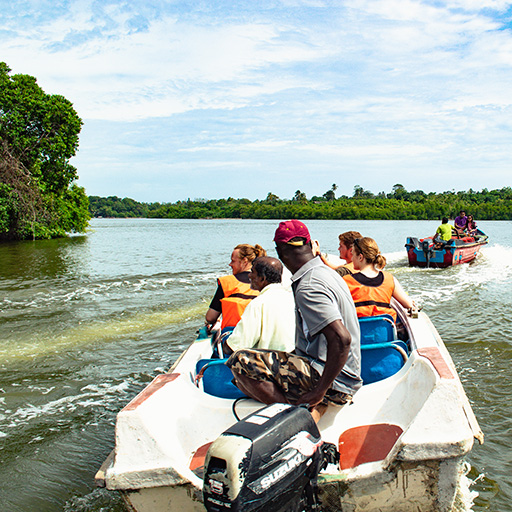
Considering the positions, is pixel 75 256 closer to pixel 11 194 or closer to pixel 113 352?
pixel 11 194

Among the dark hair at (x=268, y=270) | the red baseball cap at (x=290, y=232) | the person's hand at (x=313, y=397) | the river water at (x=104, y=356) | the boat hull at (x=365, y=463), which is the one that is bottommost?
the river water at (x=104, y=356)

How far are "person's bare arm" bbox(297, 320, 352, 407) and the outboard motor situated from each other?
1.13ft

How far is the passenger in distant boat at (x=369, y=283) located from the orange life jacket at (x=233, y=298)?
39.1 inches

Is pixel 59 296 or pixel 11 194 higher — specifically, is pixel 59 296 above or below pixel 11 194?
below

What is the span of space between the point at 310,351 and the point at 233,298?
1910 millimetres

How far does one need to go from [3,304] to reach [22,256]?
11.3 meters

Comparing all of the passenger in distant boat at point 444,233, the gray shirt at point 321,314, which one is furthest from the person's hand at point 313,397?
the passenger in distant boat at point 444,233

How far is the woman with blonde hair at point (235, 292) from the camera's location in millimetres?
4668

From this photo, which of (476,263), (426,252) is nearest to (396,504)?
(426,252)

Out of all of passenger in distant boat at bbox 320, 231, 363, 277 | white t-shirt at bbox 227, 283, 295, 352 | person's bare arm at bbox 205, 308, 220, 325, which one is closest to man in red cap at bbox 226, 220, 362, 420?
white t-shirt at bbox 227, 283, 295, 352

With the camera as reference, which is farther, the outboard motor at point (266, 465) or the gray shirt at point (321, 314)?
the gray shirt at point (321, 314)

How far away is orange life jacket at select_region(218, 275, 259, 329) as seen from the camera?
15.3 ft

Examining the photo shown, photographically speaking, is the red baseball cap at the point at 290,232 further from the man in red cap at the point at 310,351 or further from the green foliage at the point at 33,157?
the green foliage at the point at 33,157

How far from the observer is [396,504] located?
2.65 m
